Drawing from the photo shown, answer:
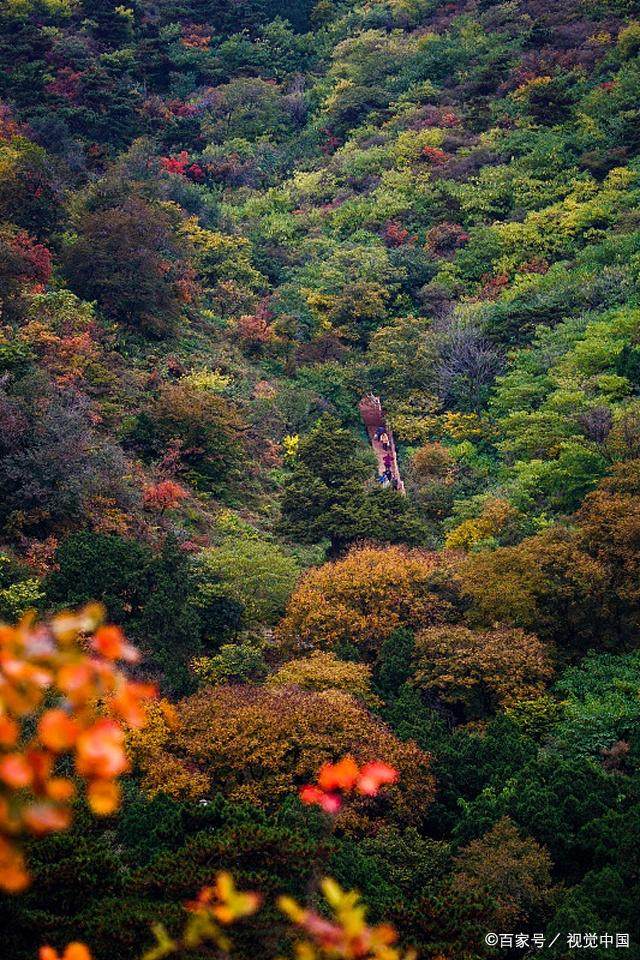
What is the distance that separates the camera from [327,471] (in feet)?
85.7

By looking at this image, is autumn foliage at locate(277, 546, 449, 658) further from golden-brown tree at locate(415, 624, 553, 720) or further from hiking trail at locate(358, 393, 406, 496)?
hiking trail at locate(358, 393, 406, 496)

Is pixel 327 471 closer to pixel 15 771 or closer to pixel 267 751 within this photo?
pixel 267 751

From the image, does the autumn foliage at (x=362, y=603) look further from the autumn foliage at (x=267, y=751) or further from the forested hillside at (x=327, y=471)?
the autumn foliage at (x=267, y=751)

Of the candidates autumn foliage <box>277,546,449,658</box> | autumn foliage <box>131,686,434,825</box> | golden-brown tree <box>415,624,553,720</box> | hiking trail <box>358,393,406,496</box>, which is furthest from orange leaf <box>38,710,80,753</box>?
hiking trail <box>358,393,406,496</box>

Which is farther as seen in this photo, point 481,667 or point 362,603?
point 362,603

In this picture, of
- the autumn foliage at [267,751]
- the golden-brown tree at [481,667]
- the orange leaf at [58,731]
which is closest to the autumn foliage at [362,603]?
the golden-brown tree at [481,667]

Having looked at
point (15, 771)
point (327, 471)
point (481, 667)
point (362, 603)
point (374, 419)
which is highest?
point (374, 419)

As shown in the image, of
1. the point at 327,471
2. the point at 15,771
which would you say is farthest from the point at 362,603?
the point at 15,771

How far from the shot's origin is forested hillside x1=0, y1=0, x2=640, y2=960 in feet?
38.4

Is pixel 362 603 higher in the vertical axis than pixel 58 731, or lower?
higher

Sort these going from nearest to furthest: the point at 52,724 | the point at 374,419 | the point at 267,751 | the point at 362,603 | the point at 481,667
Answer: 1. the point at 52,724
2. the point at 267,751
3. the point at 481,667
4. the point at 362,603
5. the point at 374,419

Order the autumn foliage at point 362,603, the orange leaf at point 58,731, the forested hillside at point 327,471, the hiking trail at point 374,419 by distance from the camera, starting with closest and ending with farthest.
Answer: the orange leaf at point 58,731 → the forested hillside at point 327,471 → the autumn foliage at point 362,603 → the hiking trail at point 374,419

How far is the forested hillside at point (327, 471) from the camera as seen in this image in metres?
11.7

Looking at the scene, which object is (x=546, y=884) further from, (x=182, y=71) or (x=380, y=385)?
(x=182, y=71)
